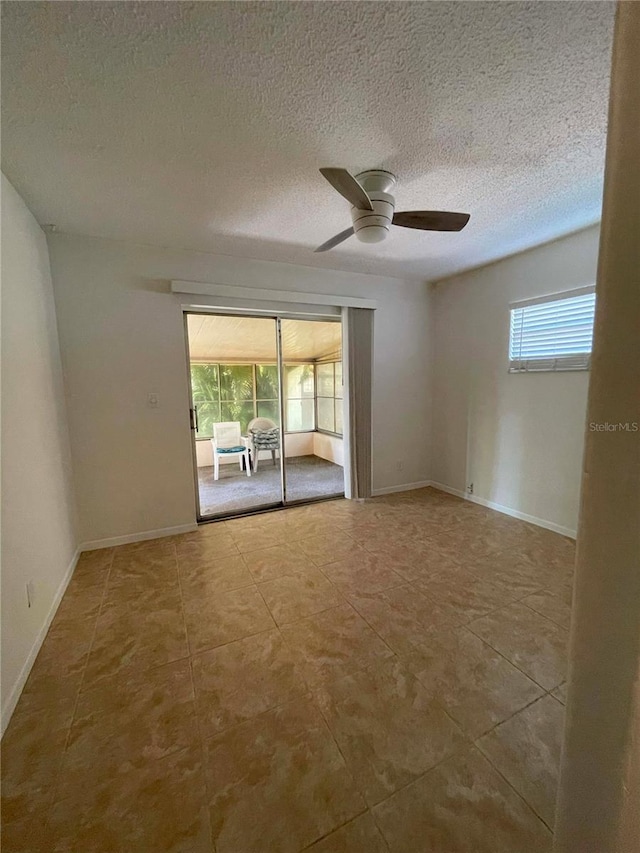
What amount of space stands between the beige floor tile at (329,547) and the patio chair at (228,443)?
2.57m

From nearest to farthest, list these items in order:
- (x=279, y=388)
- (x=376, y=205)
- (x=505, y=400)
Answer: (x=376, y=205)
(x=505, y=400)
(x=279, y=388)

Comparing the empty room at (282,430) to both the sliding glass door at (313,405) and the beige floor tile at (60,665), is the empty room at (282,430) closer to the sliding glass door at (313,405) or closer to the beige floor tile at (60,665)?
the beige floor tile at (60,665)

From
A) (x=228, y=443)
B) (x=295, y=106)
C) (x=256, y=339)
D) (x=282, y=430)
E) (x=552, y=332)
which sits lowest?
(x=228, y=443)

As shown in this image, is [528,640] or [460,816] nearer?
[460,816]

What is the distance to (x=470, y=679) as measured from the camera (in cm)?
153

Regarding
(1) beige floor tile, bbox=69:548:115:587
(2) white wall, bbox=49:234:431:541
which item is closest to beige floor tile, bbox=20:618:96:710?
(1) beige floor tile, bbox=69:548:115:587

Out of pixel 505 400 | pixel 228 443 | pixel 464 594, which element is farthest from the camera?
pixel 228 443

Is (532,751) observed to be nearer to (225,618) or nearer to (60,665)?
(225,618)

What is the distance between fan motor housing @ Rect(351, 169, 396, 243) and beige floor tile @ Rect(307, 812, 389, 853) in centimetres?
250

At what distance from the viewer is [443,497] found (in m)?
3.87

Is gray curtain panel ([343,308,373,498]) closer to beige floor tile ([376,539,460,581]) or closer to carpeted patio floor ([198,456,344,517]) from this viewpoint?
carpeted patio floor ([198,456,344,517])

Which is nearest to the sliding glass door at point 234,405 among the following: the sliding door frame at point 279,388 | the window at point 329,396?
the sliding door frame at point 279,388

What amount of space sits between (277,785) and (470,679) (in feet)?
3.02

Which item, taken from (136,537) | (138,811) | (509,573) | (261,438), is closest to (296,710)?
(138,811)
